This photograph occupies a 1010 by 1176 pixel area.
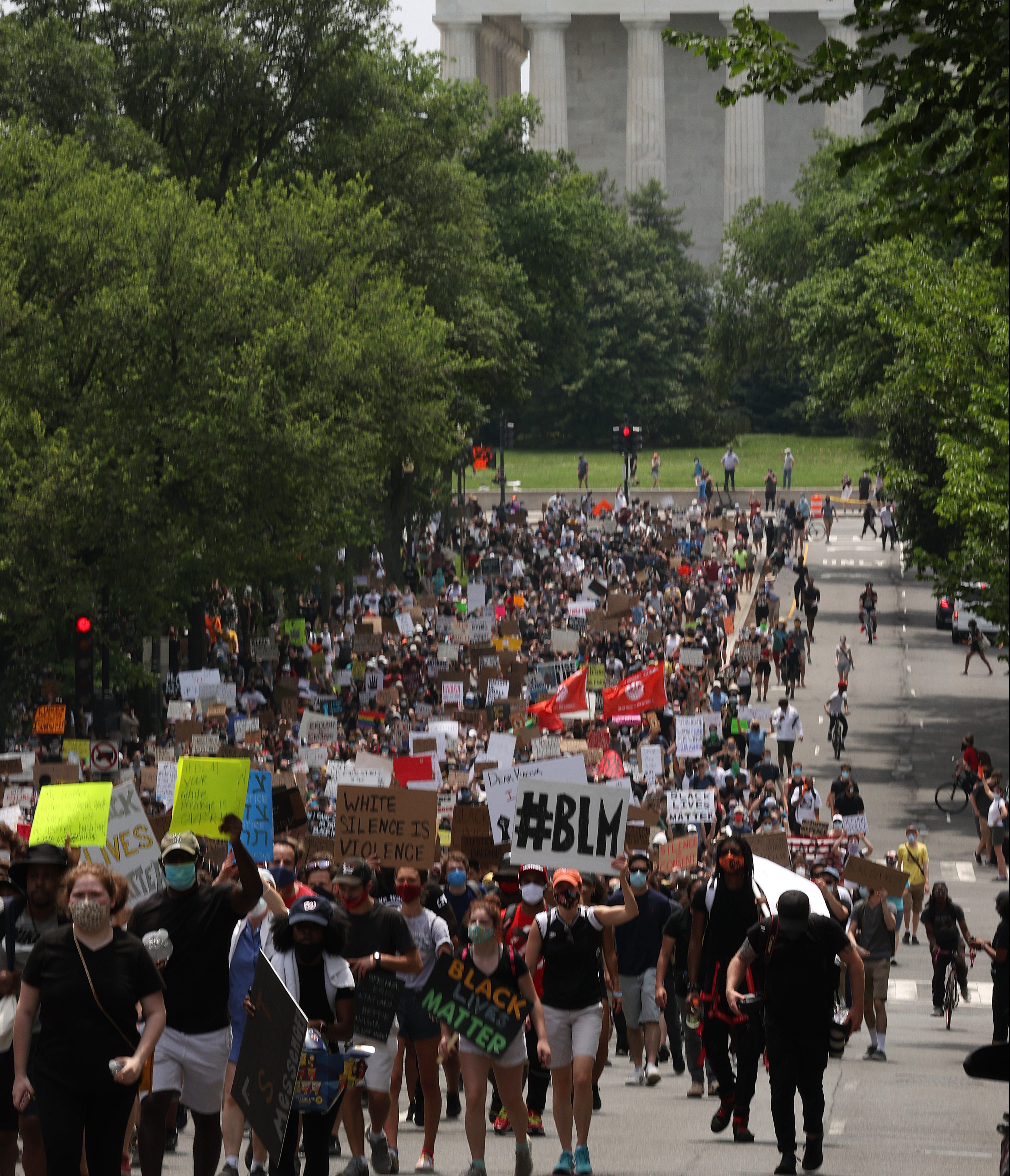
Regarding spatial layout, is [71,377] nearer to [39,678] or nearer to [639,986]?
[39,678]

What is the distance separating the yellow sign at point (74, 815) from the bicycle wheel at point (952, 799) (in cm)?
2133

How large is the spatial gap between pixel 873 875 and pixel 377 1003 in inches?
308

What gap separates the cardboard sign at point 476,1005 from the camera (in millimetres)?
9656

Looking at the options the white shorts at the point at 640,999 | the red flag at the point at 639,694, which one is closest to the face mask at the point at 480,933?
the white shorts at the point at 640,999

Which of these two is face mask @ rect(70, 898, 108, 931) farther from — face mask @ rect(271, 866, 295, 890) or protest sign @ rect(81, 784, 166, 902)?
protest sign @ rect(81, 784, 166, 902)

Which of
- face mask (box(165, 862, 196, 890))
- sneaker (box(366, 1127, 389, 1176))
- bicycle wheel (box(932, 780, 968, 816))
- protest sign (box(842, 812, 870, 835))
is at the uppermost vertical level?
face mask (box(165, 862, 196, 890))

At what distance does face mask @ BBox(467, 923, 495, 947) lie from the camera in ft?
31.4

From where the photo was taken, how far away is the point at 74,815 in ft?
39.1

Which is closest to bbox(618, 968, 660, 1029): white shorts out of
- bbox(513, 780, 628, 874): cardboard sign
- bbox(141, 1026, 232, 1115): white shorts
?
bbox(513, 780, 628, 874): cardboard sign

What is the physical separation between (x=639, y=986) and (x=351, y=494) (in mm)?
24843

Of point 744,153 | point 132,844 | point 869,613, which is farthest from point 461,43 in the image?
point 132,844

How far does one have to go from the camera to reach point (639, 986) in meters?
13.0

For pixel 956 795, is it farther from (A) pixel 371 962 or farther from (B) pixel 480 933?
(A) pixel 371 962

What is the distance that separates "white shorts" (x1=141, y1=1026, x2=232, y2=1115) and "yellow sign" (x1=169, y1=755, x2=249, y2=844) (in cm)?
560
